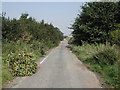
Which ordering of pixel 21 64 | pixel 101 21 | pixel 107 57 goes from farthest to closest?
pixel 101 21
pixel 107 57
pixel 21 64

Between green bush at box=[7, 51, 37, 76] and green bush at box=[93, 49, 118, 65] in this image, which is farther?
green bush at box=[93, 49, 118, 65]

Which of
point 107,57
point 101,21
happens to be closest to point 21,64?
point 107,57

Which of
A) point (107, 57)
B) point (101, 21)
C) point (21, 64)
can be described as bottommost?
point (21, 64)

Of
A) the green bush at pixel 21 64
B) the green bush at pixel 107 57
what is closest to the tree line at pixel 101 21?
the green bush at pixel 107 57

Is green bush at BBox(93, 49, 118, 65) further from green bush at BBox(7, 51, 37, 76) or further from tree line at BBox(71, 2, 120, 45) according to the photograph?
tree line at BBox(71, 2, 120, 45)

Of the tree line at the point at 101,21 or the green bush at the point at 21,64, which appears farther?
the tree line at the point at 101,21

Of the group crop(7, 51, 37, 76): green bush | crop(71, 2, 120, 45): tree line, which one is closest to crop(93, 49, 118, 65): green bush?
crop(7, 51, 37, 76): green bush

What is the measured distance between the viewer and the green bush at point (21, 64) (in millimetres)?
15180

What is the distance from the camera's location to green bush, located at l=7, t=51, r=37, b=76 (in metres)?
15.2

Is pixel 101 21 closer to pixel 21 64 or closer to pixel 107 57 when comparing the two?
pixel 107 57

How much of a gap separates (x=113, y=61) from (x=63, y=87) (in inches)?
285

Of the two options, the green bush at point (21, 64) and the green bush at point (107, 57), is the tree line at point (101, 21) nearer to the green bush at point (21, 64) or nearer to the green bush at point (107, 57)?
the green bush at point (107, 57)

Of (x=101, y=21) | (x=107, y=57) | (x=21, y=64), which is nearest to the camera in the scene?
(x=21, y=64)

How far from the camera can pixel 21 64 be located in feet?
51.9
